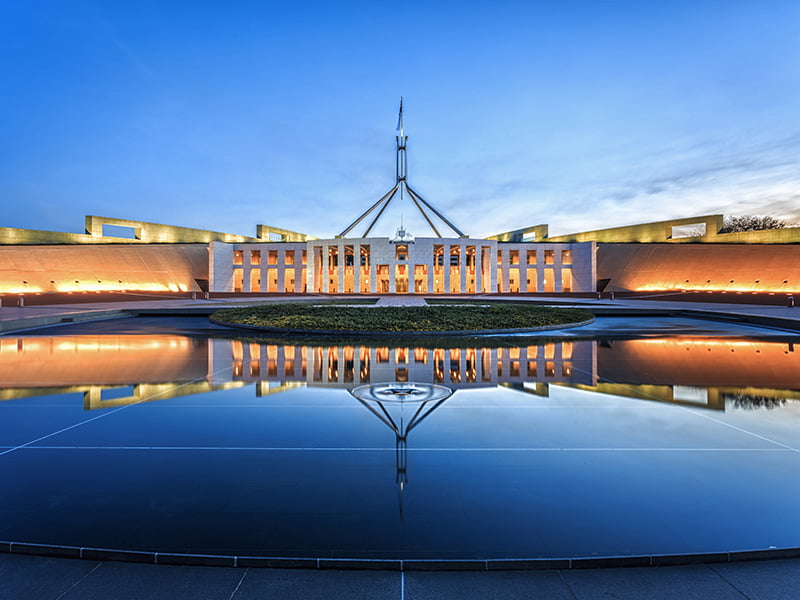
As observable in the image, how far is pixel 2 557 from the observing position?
2582mm

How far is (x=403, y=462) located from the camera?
3816 millimetres

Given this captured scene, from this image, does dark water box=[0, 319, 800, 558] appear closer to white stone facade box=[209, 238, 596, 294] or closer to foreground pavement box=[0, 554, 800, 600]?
foreground pavement box=[0, 554, 800, 600]

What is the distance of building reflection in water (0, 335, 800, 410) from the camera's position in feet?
21.5

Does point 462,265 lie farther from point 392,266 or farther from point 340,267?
point 340,267

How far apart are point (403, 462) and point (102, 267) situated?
50.2m

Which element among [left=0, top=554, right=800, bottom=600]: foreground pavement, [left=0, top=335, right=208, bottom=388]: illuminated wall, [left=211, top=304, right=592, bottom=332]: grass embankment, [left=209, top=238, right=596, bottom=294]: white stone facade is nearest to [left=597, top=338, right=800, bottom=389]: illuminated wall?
[left=211, top=304, right=592, bottom=332]: grass embankment

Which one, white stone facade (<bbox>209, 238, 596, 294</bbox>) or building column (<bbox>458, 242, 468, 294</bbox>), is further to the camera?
white stone facade (<bbox>209, 238, 596, 294</bbox>)

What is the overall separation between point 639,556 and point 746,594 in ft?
1.61

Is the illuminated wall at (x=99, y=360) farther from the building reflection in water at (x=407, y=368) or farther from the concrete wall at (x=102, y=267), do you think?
the concrete wall at (x=102, y=267)

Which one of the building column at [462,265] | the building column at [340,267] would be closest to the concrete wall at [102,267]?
the building column at [340,267]

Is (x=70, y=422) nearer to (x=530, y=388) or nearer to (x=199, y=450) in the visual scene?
(x=199, y=450)

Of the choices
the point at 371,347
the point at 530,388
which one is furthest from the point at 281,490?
the point at 371,347

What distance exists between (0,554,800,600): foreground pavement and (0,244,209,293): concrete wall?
1848 inches

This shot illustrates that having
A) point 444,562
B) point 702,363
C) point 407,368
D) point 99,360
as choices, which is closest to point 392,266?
point 99,360
